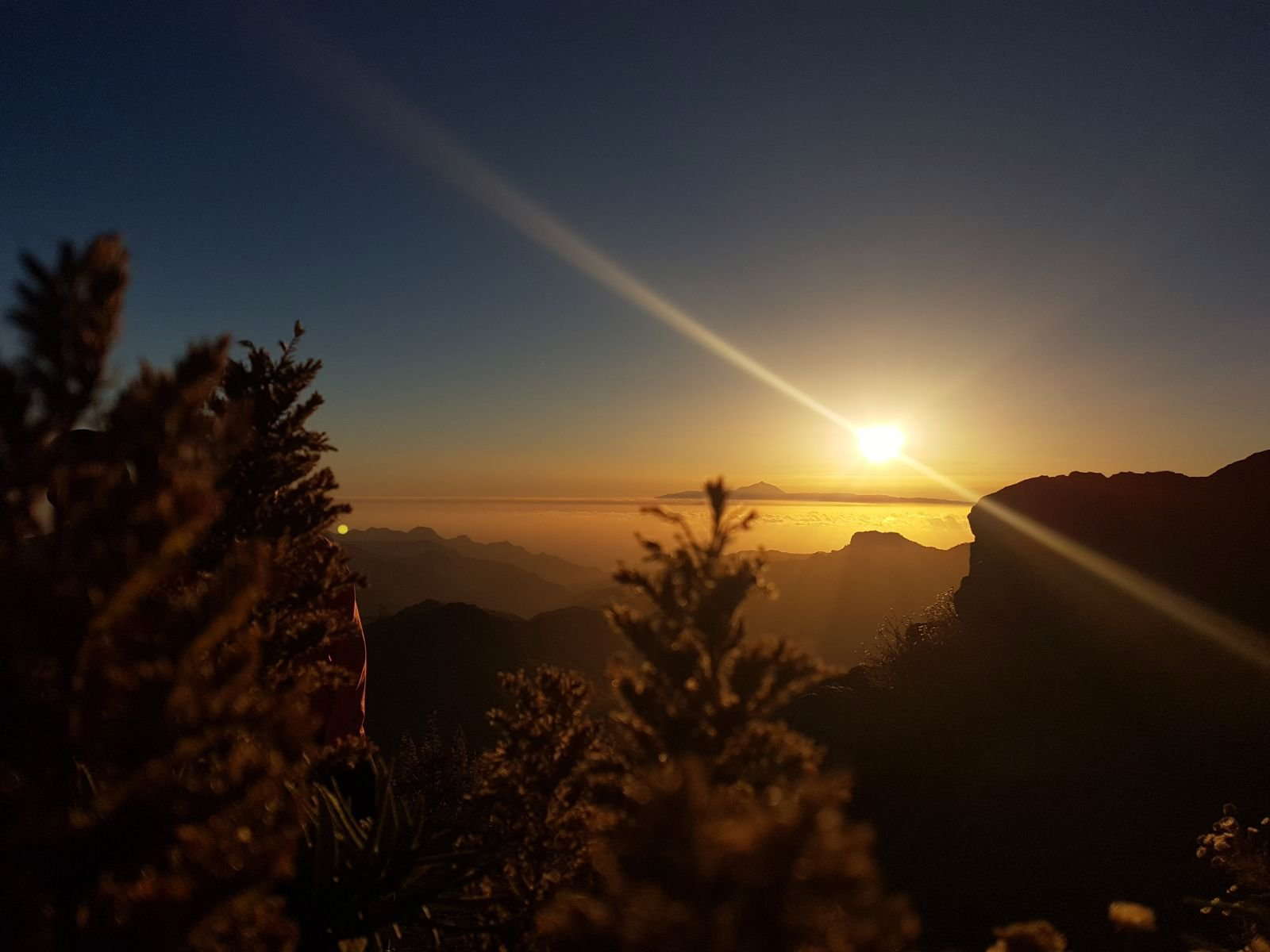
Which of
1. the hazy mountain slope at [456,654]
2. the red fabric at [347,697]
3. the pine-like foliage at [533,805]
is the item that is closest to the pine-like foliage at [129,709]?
the pine-like foliage at [533,805]

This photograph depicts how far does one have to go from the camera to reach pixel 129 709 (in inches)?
119

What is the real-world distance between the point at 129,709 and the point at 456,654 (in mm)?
127283

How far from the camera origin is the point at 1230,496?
39.2 m

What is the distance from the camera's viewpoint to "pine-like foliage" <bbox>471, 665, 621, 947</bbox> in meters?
6.61

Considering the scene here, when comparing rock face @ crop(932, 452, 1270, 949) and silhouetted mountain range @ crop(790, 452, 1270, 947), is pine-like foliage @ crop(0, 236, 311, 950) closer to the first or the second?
silhouetted mountain range @ crop(790, 452, 1270, 947)

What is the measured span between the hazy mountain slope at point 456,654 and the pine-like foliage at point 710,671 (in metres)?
92.6

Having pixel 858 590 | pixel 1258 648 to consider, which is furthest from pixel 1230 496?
pixel 858 590

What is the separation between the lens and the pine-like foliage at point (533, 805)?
6.61 m

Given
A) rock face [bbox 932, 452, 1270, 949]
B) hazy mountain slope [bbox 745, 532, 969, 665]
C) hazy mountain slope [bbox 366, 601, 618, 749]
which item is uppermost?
rock face [bbox 932, 452, 1270, 949]

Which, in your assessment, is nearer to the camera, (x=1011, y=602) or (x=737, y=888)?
(x=737, y=888)

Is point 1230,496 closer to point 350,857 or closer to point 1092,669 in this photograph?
point 1092,669

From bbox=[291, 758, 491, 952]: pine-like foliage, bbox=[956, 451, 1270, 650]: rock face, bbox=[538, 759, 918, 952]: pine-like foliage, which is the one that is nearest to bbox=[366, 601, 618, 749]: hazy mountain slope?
bbox=[956, 451, 1270, 650]: rock face

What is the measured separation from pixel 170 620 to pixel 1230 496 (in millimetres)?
52064

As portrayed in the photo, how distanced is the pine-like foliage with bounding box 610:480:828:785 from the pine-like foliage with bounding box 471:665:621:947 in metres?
1.96
